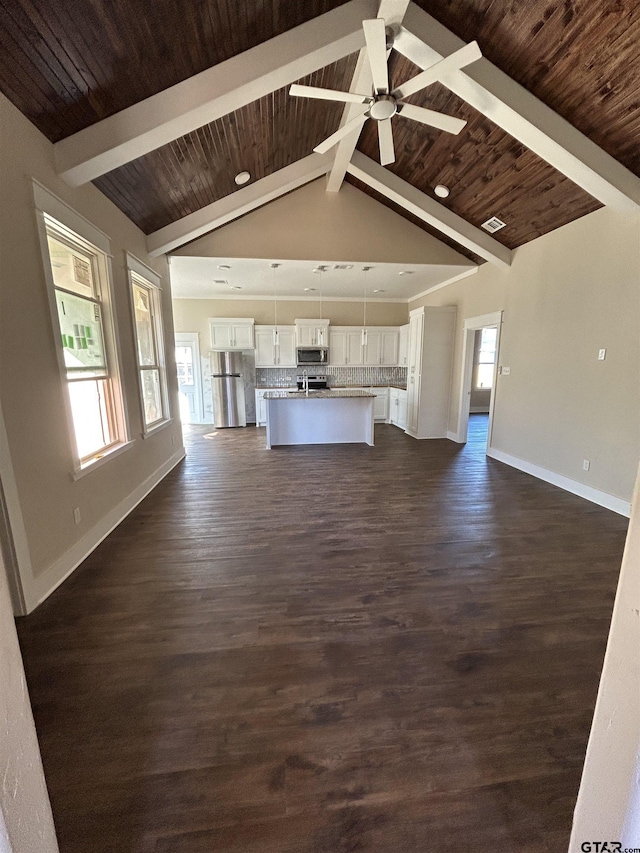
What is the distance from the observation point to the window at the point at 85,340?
101 inches

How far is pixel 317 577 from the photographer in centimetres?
234

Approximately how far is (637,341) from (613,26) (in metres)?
2.25

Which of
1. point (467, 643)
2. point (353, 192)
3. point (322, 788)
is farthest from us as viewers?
point (353, 192)

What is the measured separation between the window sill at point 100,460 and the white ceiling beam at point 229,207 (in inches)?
94.3

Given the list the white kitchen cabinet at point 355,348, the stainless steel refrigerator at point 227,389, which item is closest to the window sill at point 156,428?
the stainless steel refrigerator at point 227,389

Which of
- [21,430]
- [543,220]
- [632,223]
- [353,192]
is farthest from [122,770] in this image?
[353,192]

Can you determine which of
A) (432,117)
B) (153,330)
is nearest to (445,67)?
(432,117)

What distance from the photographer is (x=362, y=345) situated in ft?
25.5

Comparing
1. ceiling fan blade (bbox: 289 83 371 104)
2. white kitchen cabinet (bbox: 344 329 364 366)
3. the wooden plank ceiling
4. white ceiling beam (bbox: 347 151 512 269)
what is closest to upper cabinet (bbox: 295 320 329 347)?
white kitchen cabinet (bbox: 344 329 364 366)

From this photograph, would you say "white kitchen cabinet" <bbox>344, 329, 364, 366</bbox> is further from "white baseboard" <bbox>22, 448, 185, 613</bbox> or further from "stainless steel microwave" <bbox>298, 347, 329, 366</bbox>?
"white baseboard" <bbox>22, 448, 185, 613</bbox>

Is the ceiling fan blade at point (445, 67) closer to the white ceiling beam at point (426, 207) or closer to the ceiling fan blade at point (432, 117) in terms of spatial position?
the ceiling fan blade at point (432, 117)

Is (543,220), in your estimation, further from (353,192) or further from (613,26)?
(353,192)

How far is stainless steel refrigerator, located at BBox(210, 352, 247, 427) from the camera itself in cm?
720

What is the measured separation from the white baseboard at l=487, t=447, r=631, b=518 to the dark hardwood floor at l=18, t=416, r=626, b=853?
0.99ft
